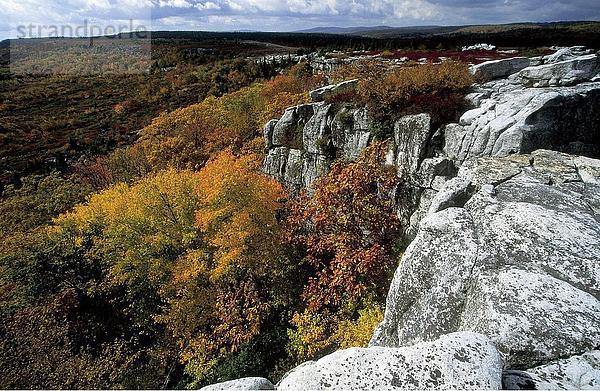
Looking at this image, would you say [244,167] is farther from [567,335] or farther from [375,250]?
[567,335]

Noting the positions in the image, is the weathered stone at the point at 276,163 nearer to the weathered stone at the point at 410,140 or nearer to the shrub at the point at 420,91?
the shrub at the point at 420,91

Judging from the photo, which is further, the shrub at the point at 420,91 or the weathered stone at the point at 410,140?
the shrub at the point at 420,91

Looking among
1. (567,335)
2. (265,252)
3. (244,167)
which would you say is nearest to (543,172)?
(567,335)

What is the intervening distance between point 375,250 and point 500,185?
7855 mm

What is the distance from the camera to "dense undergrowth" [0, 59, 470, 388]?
1745 cm

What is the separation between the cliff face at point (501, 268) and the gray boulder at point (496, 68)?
5507 mm

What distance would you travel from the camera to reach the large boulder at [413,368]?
4535 millimetres

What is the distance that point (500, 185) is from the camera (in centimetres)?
985

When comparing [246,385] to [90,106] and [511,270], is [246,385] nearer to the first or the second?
[511,270]

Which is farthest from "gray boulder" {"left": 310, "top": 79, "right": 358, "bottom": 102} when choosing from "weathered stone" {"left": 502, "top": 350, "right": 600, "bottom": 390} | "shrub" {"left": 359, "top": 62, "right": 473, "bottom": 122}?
"weathered stone" {"left": 502, "top": 350, "right": 600, "bottom": 390}

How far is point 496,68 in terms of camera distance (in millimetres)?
22047

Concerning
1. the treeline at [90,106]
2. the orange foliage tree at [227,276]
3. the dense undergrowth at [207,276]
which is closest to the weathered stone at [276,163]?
the dense undergrowth at [207,276]

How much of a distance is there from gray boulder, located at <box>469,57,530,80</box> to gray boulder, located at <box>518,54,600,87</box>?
2.63m

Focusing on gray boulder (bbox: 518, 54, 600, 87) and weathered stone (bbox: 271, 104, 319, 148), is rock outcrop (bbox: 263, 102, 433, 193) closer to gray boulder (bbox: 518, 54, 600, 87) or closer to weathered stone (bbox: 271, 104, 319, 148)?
weathered stone (bbox: 271, 104, 319, 148)
